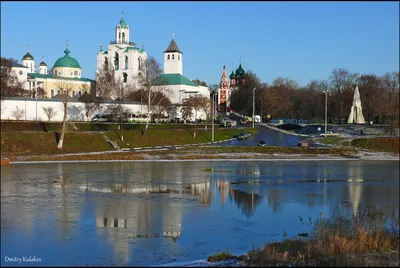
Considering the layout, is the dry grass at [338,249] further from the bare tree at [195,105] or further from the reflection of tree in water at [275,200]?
the bare tree at [195,105]

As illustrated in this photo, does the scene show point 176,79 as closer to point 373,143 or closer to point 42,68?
point 42,68

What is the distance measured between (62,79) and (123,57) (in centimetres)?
1363

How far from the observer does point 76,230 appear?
618 inches

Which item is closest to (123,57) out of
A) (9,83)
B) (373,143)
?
(9,83)

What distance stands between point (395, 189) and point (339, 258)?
11.0m

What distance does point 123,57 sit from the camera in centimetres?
10531

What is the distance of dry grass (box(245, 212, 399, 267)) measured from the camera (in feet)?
41.4

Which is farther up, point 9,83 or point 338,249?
point 9,83

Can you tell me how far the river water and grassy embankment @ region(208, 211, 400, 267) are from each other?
779mm

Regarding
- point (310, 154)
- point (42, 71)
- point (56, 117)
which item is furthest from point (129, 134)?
point (42, 71)

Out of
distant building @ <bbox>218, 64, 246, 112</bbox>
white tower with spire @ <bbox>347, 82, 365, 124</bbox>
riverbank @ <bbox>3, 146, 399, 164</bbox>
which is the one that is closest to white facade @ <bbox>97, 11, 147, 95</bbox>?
white tower with spire @ <bbox>347, 82, 365, 124</bbox>

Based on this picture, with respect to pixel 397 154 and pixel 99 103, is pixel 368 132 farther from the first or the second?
pixel 99 103

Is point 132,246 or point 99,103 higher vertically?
point 99,103

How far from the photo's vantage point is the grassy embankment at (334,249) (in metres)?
12.6
